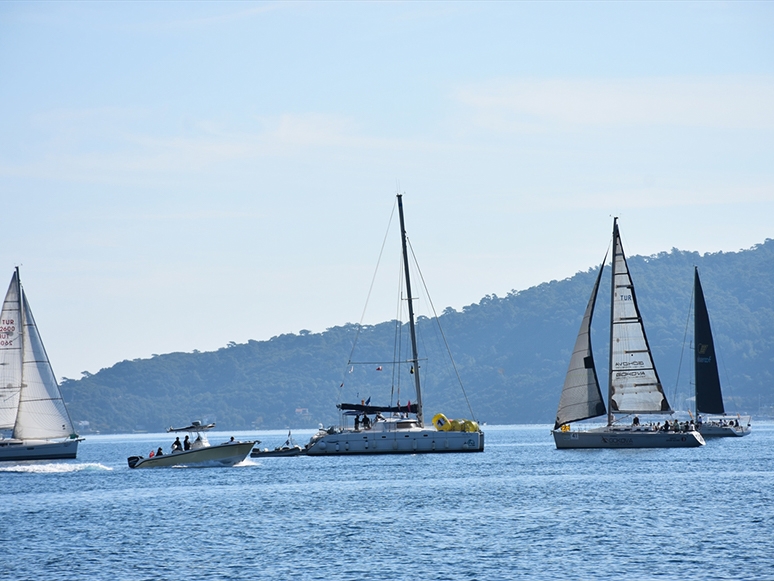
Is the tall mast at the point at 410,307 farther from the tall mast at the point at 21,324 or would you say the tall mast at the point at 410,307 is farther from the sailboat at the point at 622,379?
the tall mast at the point at 21,324

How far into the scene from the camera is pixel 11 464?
8350 cm

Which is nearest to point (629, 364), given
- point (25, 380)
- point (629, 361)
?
point (629, 361)

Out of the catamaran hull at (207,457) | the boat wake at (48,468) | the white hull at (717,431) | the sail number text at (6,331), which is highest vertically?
the sail number text at (6,331)

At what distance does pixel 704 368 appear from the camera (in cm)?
10150

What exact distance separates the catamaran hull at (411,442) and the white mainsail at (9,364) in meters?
23.3

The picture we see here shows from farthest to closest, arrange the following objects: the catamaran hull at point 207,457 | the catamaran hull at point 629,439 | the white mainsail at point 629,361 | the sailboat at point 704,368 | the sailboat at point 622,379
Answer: the sailboat at point 704,368 → the white mainsail at point 629,361 → the sailboat at point 622,379 → the catamaran hull at point 629,439 → the catamaran hull at point 207,457

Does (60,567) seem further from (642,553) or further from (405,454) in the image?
(405,454)

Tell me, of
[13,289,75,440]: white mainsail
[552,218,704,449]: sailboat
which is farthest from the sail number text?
[552,218,704,449]: sailboat

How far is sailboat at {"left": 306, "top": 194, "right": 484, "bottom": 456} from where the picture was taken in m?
77.6

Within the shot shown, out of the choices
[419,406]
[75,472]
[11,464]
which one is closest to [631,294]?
[419,406]

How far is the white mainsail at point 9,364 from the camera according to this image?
8131 centimetres

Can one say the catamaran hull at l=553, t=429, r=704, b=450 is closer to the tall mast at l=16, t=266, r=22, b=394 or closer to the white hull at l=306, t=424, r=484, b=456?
the white hull at l=306, t=424, r=484, b=456

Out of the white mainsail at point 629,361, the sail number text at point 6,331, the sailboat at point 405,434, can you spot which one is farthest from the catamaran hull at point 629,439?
the sail number text at point 6,331

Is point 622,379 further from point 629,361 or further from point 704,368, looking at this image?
point 704,368
